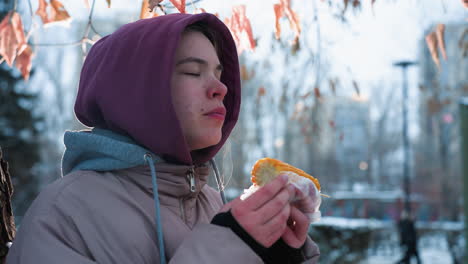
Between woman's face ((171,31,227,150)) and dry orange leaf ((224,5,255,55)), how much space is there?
0.76 meters

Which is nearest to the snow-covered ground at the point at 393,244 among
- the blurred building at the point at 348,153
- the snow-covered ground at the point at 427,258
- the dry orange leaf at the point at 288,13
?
the snow-covered ground at the point at 427,258

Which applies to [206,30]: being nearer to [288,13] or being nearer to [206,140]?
[206,140]

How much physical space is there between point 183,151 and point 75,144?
1.13ft

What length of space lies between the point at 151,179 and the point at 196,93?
1.02 ft

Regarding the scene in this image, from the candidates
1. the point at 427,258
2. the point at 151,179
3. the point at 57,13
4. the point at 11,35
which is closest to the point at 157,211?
the point at 151,179

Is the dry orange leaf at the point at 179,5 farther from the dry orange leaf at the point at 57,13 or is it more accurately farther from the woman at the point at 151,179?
the dry orange leaf at the point at 57,13

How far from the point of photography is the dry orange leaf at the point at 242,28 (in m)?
2.35

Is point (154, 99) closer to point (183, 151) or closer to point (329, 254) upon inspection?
point (183, 151)

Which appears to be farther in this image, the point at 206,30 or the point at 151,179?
the point at 206,30

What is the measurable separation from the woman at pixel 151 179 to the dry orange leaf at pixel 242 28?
2.10ft

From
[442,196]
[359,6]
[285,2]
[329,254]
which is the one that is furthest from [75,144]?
[442,196]

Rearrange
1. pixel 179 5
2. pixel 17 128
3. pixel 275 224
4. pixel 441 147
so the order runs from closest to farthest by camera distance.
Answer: pixel 275 224, pixel 179 5, pixel 17 128, pixel 441 147

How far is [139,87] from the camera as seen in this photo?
1477mm

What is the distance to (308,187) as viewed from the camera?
1420mm
